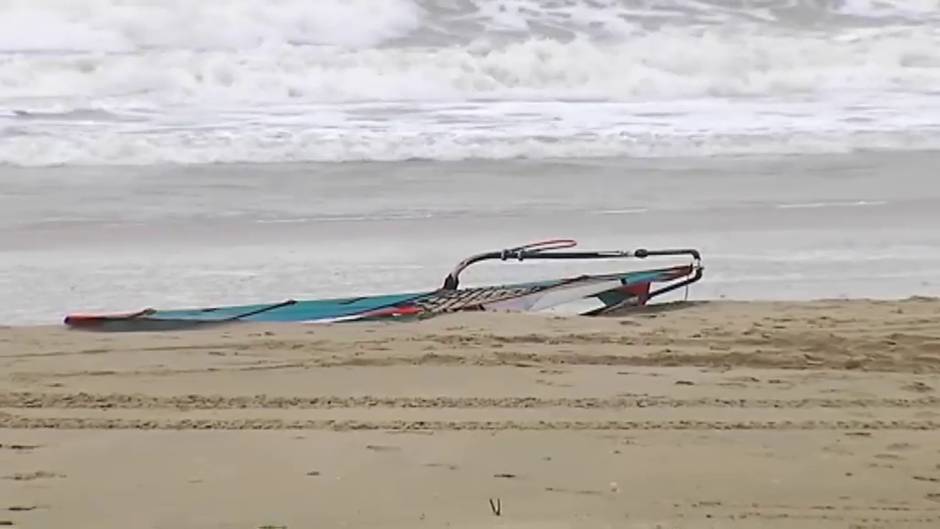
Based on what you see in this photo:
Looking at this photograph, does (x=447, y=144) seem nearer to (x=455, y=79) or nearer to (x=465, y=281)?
(x=455, y=79)

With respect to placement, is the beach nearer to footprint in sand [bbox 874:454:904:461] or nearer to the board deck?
footprint in sand [bbox 874:454:904:461]

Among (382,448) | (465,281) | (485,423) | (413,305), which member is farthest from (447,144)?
(382,448)

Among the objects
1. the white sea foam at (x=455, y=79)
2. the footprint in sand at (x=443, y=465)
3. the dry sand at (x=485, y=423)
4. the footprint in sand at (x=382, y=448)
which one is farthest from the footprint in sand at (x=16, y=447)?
the white sea foam at (x=455, y=79)

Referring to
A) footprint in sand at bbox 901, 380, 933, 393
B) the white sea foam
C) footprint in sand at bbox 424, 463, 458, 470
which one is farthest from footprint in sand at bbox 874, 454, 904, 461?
the white sea foam

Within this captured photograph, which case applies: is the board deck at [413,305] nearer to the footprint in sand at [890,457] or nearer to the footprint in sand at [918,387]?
the footprint in sand at [918,387]

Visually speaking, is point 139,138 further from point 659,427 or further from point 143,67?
point 659,427

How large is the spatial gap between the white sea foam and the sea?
0.05 m

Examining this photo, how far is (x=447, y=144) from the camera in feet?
38.9

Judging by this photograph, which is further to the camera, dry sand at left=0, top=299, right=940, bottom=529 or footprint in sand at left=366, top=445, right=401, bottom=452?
footprint in sand at left=366, top=445, right=401, bottom=452

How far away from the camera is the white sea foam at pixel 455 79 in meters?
12.0

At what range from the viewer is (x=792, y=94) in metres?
15.9

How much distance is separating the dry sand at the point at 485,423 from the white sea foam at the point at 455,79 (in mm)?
5952

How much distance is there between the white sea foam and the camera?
11992 mm

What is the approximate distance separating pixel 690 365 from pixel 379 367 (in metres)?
1.17
